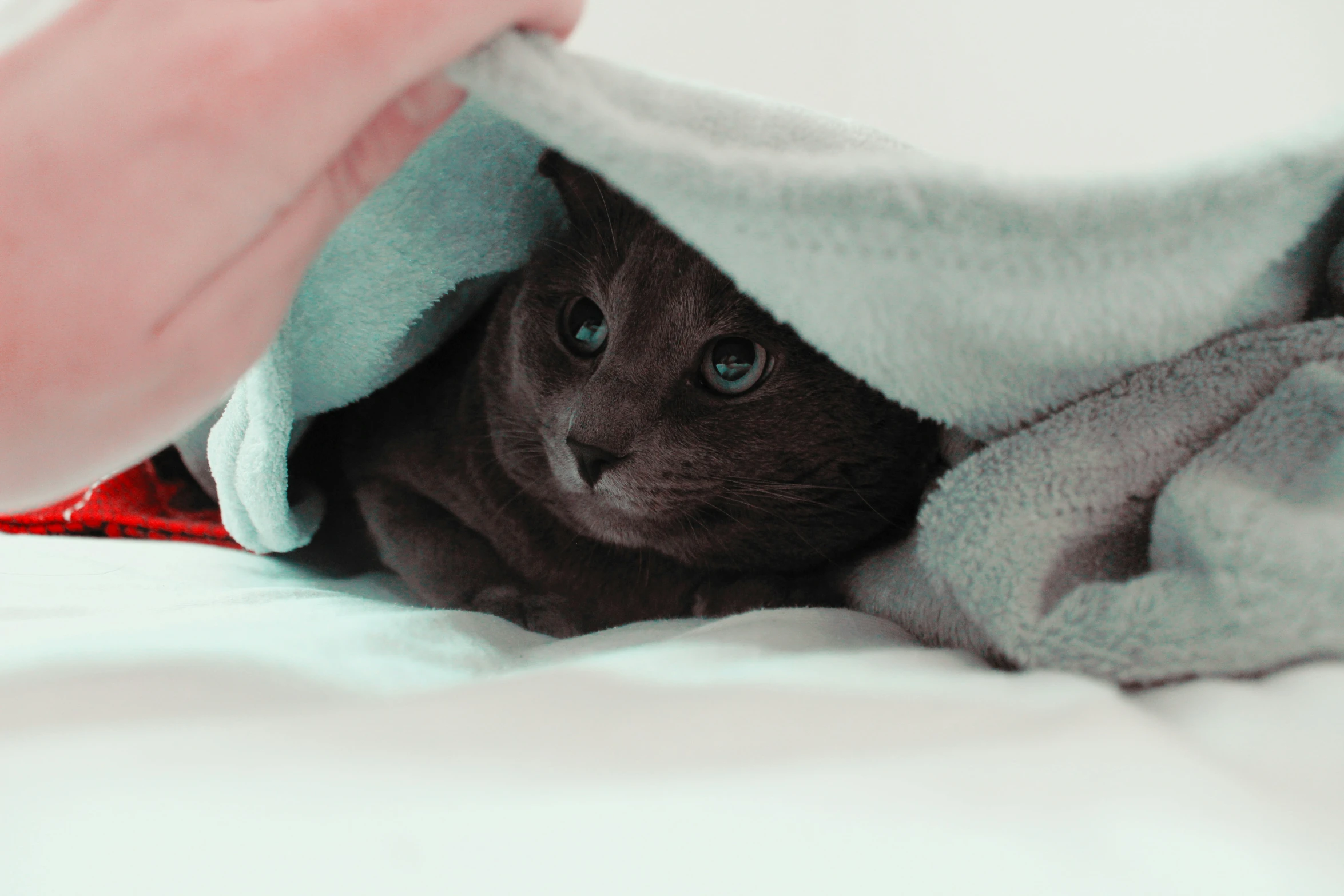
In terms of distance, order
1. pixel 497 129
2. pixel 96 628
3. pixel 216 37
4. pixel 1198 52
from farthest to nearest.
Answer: pixel 1198 52 → pixel 497 129 → pixel 96 628 → pixel 216 37

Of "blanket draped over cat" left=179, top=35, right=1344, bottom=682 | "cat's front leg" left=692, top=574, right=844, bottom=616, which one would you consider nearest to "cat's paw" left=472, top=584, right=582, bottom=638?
"cat's front leg" left=692, top=574, right=844, bottom=616

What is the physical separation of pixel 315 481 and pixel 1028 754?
917 millimetres

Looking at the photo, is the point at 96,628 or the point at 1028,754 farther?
the point at 96,628

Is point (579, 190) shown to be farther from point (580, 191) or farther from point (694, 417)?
point (694, 417)

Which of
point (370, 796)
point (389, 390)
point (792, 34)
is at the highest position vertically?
point (792, 34)

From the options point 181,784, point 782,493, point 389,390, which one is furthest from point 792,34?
point 181,784

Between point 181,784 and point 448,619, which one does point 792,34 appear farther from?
point 181,784

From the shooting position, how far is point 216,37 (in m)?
0.42

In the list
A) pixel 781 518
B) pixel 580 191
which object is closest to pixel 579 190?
pixel 580 191

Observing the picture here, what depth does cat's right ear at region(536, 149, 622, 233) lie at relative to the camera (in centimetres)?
77

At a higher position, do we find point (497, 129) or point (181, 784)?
point (497, 129)

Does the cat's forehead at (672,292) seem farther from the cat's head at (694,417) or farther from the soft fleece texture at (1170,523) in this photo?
the soft fleece texture at (1170,523)

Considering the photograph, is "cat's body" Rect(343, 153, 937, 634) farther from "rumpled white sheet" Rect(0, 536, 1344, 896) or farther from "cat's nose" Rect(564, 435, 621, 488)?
"rumpled white sheet" Rect(0, 536, 1344, 896)

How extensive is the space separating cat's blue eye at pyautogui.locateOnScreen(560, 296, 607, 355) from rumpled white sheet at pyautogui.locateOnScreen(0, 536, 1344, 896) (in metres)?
0.37
